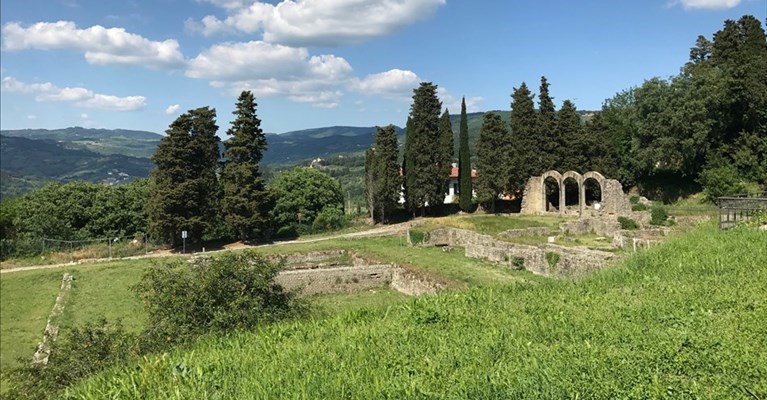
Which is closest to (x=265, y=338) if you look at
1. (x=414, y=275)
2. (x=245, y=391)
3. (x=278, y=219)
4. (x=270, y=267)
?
(x=245, y=391)

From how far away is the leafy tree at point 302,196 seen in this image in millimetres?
56438

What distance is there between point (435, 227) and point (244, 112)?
1574cm

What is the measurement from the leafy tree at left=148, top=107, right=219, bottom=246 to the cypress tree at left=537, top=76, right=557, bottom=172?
26303 mm

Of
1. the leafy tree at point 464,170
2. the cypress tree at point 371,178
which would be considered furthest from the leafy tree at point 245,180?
the leafy tree at point 464,170

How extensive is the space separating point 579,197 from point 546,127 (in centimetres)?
676

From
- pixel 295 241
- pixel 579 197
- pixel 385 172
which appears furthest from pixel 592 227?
pixel 295 241

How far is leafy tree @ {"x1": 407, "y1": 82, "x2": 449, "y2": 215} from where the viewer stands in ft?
144

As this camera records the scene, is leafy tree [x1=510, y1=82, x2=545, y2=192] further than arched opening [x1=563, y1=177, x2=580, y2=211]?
No

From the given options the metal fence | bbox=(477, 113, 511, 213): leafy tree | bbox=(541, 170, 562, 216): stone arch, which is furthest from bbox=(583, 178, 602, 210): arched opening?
the metal fence

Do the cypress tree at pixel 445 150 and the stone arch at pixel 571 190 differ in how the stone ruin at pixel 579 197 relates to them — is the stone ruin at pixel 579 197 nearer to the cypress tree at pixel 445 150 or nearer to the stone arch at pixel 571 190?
the stone arch at pixel 571 190

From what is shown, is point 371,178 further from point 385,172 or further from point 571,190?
point 571,190

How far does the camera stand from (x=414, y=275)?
22875 millimetres

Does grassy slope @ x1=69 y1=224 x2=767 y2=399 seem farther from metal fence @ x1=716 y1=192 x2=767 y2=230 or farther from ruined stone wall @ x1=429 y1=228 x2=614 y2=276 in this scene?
ruined stone wall @ x1=429 y1=228 x2=614 y2=276

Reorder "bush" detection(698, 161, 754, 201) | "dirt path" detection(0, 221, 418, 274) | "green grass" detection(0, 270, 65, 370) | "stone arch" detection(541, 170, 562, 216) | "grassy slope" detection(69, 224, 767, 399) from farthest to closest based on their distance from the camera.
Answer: "stone arch" detection(541, 170, 562, 216)
"bush" detection(698, 161, 754, 201)
"dirt path" detection(0, 221, 418, 274)
"green grass" detection(0, 270, 65, 370)
"grassy slope" detection(69, 224, 767, 399)
